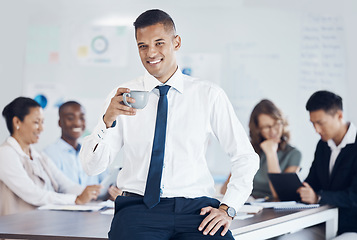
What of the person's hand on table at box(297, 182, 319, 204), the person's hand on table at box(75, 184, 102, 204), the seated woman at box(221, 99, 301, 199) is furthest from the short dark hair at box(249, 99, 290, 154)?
the person's hand on table at box(75, 184, 102, 204)

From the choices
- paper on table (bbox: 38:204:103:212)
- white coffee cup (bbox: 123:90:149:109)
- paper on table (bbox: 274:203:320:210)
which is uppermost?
white coffee cup (bbox: 123:90:149:109)

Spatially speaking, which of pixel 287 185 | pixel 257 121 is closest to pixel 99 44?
pixel 257 121

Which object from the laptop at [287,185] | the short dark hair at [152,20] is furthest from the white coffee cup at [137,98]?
the laptop at [287,185]

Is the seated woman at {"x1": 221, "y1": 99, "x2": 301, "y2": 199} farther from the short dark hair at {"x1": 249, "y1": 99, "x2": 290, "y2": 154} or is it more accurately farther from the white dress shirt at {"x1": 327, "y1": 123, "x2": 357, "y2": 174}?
the white dress shirt at {"x1": 327, "y1": 123, "x2": 357, "y2": 174}

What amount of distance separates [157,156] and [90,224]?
2.24ft

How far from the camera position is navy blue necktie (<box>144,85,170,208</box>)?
5.90 ft

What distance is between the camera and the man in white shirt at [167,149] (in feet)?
5.85

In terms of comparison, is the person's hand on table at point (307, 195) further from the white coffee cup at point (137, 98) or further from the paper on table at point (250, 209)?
the white coffee cup at point (137, 98)

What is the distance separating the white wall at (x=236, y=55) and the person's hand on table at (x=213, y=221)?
3115 mm

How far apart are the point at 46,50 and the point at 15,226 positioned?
3.16 m

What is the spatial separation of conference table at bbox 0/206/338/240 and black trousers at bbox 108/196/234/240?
30cm

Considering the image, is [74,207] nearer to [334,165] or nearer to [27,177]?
[27,177]

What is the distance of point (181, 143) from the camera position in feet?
6.21

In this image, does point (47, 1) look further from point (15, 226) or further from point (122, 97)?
point (122, 97)
